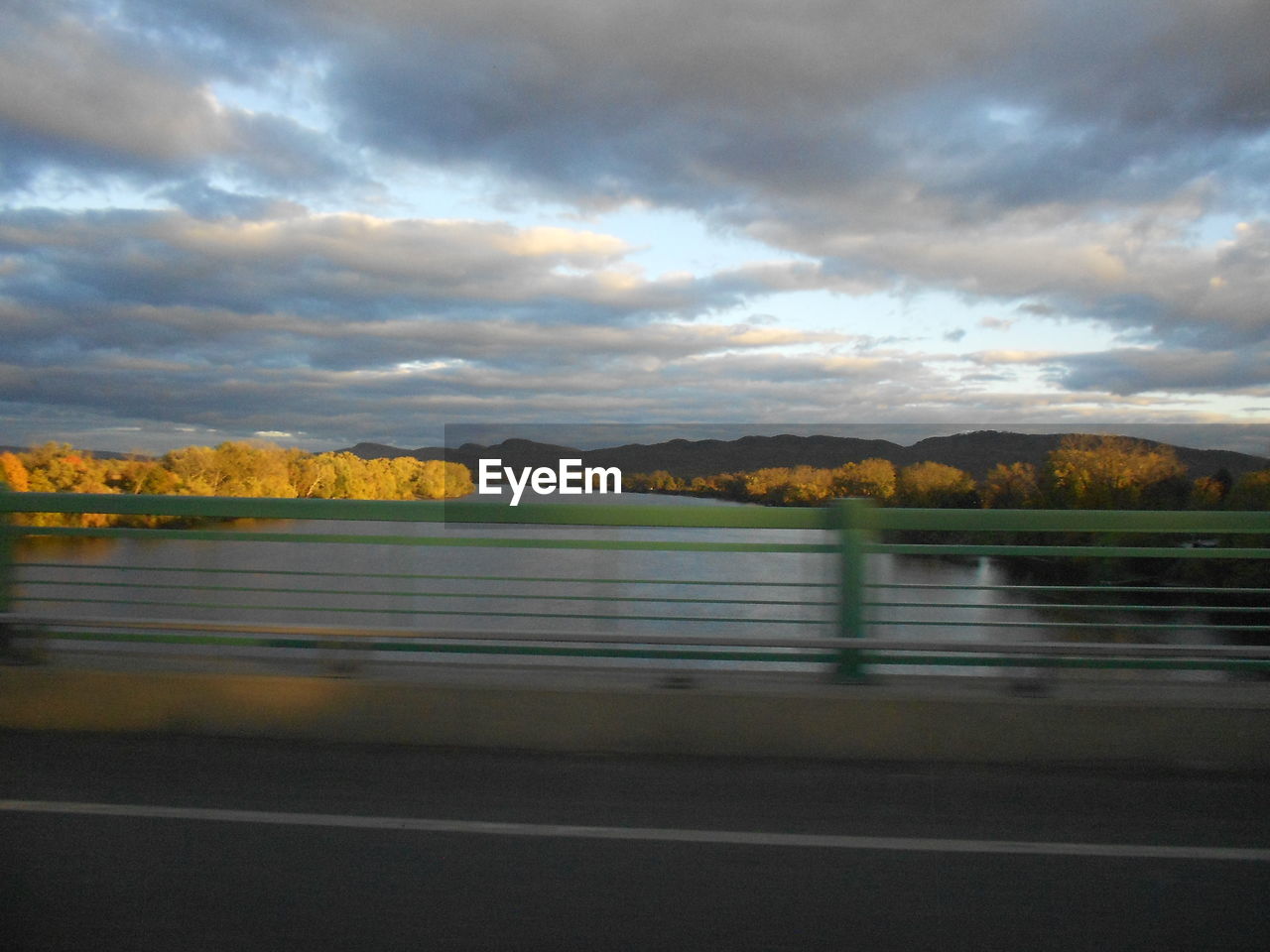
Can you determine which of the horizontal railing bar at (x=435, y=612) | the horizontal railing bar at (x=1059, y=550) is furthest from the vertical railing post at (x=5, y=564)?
the horizontal railing bar at (x=1059, y=550)

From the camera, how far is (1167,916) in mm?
3545

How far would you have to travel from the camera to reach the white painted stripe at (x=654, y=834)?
13.7ft

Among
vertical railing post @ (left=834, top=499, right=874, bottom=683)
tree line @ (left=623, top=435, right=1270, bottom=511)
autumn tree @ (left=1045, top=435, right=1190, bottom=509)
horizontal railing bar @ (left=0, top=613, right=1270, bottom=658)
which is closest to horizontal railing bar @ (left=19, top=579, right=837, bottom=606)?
vertical railing post @ (left=834, top=499, right=874, bottom=683)

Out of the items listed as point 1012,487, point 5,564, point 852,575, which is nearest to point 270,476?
point 5,564

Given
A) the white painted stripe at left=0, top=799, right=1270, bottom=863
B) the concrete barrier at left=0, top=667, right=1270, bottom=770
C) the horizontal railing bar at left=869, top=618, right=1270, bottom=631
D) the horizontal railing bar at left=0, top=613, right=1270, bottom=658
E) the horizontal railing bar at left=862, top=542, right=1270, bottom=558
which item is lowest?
the white painted stripe at left=0, top=799, right=1270, bottom=863

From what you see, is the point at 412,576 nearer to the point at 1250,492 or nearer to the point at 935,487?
the point at 935,487

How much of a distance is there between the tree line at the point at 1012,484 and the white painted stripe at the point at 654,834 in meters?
2.70

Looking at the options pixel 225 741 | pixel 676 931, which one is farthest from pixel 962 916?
pixel 225 741

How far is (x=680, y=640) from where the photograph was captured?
18.7ft

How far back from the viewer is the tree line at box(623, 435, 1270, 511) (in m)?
6.79

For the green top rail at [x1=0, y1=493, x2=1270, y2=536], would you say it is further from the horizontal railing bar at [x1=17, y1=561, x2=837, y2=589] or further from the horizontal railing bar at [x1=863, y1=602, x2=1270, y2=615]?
the horizontal railing bar at [x1=863, y1=602, x2=1270, y2=615]

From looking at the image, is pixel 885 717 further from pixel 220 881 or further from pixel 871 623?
pixel 220 881

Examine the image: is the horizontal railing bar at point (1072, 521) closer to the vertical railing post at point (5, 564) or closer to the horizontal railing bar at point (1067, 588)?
the horizontal railing bar at point (1067, 588)

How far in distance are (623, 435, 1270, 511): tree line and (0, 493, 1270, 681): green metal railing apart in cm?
66
